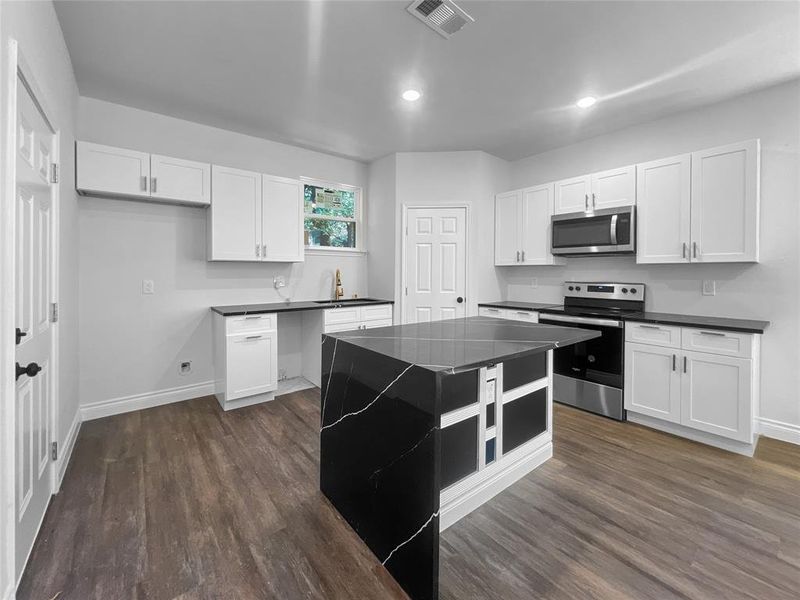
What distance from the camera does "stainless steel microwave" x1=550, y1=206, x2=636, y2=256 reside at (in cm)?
343

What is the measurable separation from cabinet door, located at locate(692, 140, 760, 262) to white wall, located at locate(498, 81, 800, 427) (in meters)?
0.25

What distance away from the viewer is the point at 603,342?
332cm

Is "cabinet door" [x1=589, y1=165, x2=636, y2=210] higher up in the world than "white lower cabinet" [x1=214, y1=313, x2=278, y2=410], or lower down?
higher up

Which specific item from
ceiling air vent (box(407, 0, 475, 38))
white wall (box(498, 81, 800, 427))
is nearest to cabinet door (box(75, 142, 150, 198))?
ceiling air vent (box(407, 0, 475, 38))

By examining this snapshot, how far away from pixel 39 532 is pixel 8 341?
112 cm

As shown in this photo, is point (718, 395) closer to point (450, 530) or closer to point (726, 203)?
point (726, 203)

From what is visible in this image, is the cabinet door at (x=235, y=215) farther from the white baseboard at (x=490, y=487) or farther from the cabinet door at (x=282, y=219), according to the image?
the white baseboard at (x=490, y=487)

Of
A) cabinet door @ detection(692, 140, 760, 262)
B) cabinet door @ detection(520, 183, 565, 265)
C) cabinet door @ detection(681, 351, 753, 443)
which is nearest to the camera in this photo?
cabinet door @ detection(681, 351, 753, 443)

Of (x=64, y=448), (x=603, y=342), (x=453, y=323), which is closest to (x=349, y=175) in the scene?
(x=453, y=323)

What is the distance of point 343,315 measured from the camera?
4.07 meters

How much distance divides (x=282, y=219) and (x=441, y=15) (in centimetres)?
246

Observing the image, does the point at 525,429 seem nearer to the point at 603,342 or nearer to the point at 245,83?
the point at 603,342

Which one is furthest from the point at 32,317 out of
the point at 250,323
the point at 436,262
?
the point at 436,262

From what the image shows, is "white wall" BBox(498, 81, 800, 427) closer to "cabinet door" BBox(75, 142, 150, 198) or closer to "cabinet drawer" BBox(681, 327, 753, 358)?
"cabinet drawer" BBox(681, 327, 753, 358)
